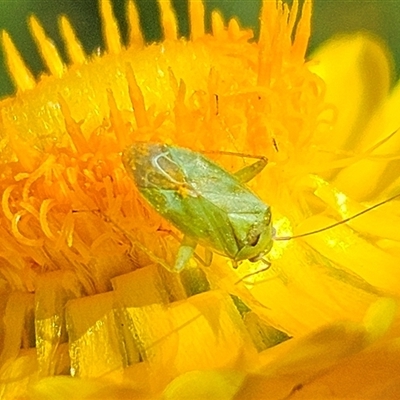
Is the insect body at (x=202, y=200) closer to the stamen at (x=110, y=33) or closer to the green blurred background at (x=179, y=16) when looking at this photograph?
the stamen at (x=110, y=33)

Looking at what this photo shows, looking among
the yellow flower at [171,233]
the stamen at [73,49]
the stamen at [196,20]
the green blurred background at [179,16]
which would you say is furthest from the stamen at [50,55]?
the green blurred background at [179,16]

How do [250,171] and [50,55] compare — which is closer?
[250,171]

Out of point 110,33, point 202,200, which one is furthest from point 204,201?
point 110,33

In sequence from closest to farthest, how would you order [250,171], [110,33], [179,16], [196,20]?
[250,171]
[196,20]
[110,33]
[179,16]

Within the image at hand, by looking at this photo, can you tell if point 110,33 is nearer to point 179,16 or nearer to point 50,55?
point 50,55

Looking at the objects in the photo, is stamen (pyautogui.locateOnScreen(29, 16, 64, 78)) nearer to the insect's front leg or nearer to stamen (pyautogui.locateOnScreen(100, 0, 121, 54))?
stamen (pyautogui.locateOnScreen(100, 0, 121, 54))

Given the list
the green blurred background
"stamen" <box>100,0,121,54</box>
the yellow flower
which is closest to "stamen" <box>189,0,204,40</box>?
the yellow flower

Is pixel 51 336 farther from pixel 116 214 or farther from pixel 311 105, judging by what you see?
pixel 311 105
